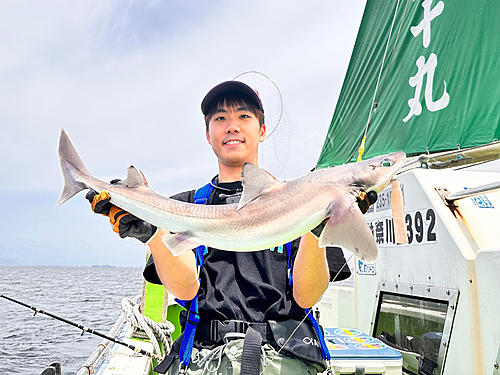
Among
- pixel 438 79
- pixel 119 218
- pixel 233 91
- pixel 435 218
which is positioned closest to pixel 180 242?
pixel 119 218

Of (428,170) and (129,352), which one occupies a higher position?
(428,170)

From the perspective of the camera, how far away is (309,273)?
226 centimetres

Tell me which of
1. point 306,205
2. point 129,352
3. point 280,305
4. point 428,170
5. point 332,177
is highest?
point 428,170

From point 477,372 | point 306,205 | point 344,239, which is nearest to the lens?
point 344,239

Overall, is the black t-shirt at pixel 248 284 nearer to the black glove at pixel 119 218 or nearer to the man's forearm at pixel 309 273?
the man's forearm at pixel 309 273

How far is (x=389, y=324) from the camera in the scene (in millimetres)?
4207

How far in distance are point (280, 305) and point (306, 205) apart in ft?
3.25

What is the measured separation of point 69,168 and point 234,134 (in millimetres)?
1098

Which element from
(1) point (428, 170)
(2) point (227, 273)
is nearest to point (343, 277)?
(2) point (227, 273)

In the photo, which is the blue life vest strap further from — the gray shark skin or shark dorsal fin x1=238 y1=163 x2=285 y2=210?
shark dorsal fin x1=238 y1=163 x2=285 y2=210

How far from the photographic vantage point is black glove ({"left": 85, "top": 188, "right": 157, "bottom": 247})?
6.14 feet

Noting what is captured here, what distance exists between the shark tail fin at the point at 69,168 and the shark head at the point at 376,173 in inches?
55.3

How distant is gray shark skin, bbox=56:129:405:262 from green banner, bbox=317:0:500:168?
5.71 feet

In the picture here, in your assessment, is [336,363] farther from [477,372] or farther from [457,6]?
[457,6]
